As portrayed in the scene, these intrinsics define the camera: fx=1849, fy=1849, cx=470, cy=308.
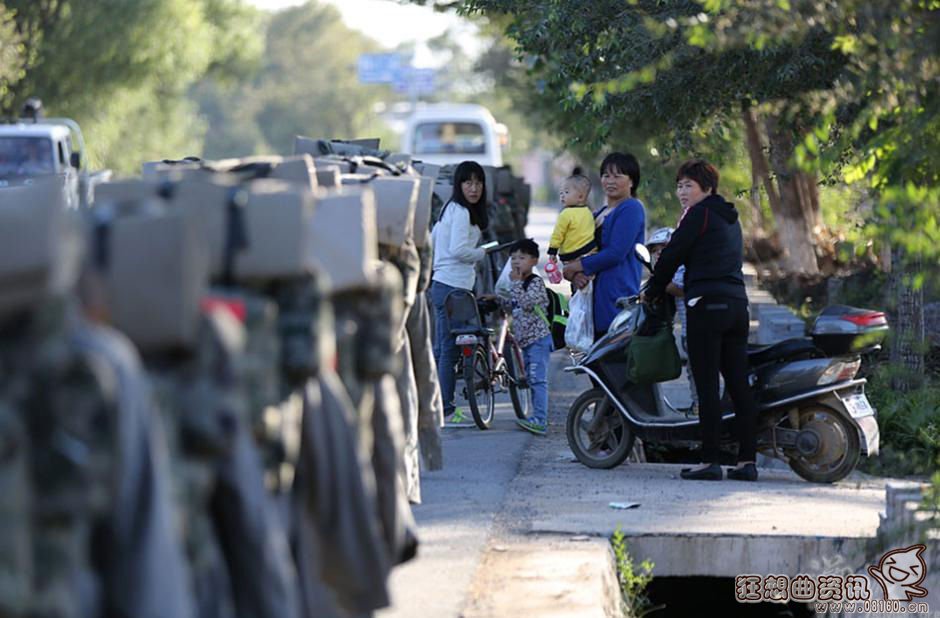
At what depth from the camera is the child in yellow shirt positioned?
11438 mm

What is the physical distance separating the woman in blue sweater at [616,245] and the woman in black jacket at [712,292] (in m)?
1.10

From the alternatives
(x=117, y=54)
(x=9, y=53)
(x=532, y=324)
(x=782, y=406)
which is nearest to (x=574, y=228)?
(x=532, y=324)

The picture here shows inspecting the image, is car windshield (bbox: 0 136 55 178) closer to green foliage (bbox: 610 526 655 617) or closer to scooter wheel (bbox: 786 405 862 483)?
scooter wheel (bbox: 786 405 862 483)

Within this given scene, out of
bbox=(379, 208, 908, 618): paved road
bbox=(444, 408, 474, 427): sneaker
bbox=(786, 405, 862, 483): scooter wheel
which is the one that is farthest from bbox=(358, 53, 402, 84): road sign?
bbox=(786, 405, 862, 483): scooter wheel

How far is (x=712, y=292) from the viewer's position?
9.61 m

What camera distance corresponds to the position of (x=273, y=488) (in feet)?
15.5

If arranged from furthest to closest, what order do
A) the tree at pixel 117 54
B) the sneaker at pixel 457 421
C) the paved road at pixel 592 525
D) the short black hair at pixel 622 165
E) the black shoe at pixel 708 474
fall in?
the tree at pixel 117 54
the sneaker at pixel 457 421
the short black hair at pixel 622 165
the black shoe at pixel 708 474
the paved road at pixel 592 525

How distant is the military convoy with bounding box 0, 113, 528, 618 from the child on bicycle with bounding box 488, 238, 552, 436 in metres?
5.74

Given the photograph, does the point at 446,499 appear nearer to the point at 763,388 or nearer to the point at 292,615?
the point at 763,388

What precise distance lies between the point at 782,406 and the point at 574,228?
219 centimetres

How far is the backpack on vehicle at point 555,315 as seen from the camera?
11875mm

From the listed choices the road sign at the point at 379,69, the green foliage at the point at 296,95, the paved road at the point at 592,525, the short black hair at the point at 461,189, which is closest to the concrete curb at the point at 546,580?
the paved road at the point at 592,525

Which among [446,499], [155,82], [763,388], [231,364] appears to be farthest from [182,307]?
[155,82]

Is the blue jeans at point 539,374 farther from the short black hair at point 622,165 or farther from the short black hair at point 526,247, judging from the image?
the short black hair at point 622,165
